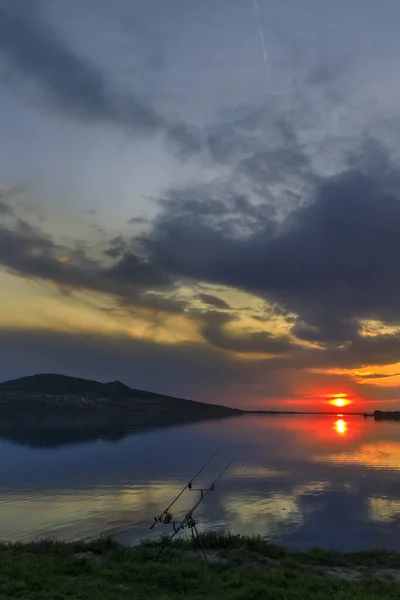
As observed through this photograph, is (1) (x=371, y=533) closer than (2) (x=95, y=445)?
Result: Yes

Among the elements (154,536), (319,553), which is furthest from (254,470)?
(319,553)

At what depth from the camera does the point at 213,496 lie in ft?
140

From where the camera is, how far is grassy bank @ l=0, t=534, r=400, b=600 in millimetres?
13992

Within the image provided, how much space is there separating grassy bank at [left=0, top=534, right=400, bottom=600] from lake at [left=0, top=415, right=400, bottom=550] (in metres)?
6.01

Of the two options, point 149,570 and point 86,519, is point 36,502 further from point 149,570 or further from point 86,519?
point 149,570

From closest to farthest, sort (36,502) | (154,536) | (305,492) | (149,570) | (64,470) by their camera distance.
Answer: (149,570) < (154,536) < (36,502) < (305,492) < (64,470)

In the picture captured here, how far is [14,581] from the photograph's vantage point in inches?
563

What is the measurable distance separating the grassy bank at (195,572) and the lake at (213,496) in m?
6.01

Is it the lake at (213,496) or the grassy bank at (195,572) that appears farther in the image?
the lake at (213,496)

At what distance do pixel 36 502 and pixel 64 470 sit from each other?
71.0 feet

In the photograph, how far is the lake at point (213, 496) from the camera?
29752 mm

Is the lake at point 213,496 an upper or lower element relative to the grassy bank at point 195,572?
lower

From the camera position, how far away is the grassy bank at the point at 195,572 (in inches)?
551

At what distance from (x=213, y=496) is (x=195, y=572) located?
27495 millimetres
